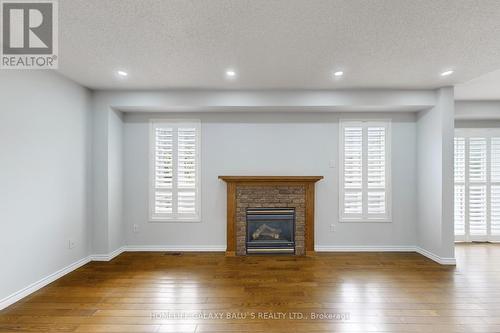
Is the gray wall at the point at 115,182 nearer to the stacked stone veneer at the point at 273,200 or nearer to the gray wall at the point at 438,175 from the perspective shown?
the stacked stone veneer at the point at 273,200

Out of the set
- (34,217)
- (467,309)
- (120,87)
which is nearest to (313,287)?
(467,309)

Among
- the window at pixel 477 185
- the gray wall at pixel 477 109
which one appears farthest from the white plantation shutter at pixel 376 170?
the window at pixel 477 185

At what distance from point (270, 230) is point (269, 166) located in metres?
1.15

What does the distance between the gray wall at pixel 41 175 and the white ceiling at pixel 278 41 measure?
464mm

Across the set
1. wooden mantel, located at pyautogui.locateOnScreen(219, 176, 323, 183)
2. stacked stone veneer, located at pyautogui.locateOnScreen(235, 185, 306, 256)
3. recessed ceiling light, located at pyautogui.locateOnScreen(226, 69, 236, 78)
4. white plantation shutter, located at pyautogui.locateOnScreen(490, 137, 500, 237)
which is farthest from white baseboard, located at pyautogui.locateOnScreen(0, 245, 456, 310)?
recessed ceiling light, located at pyautogui.locateOnScreen(226, 69, 236, 78)

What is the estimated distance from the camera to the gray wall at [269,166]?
4.64m

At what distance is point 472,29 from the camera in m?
2.37

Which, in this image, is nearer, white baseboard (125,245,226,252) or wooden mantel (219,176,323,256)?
wooden mantel (219,176,323,256)

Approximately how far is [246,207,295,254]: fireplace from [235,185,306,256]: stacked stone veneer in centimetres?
7

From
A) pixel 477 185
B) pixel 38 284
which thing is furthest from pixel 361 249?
pixel 38 284

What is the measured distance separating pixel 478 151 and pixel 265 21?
5335 mm

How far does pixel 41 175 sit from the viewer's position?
126 inches

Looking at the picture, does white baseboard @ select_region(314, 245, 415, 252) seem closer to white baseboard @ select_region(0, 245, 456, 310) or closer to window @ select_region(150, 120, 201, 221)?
white baseboard @ select_region(0, 245, 456, 310)

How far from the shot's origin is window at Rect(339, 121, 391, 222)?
4.65 metres
